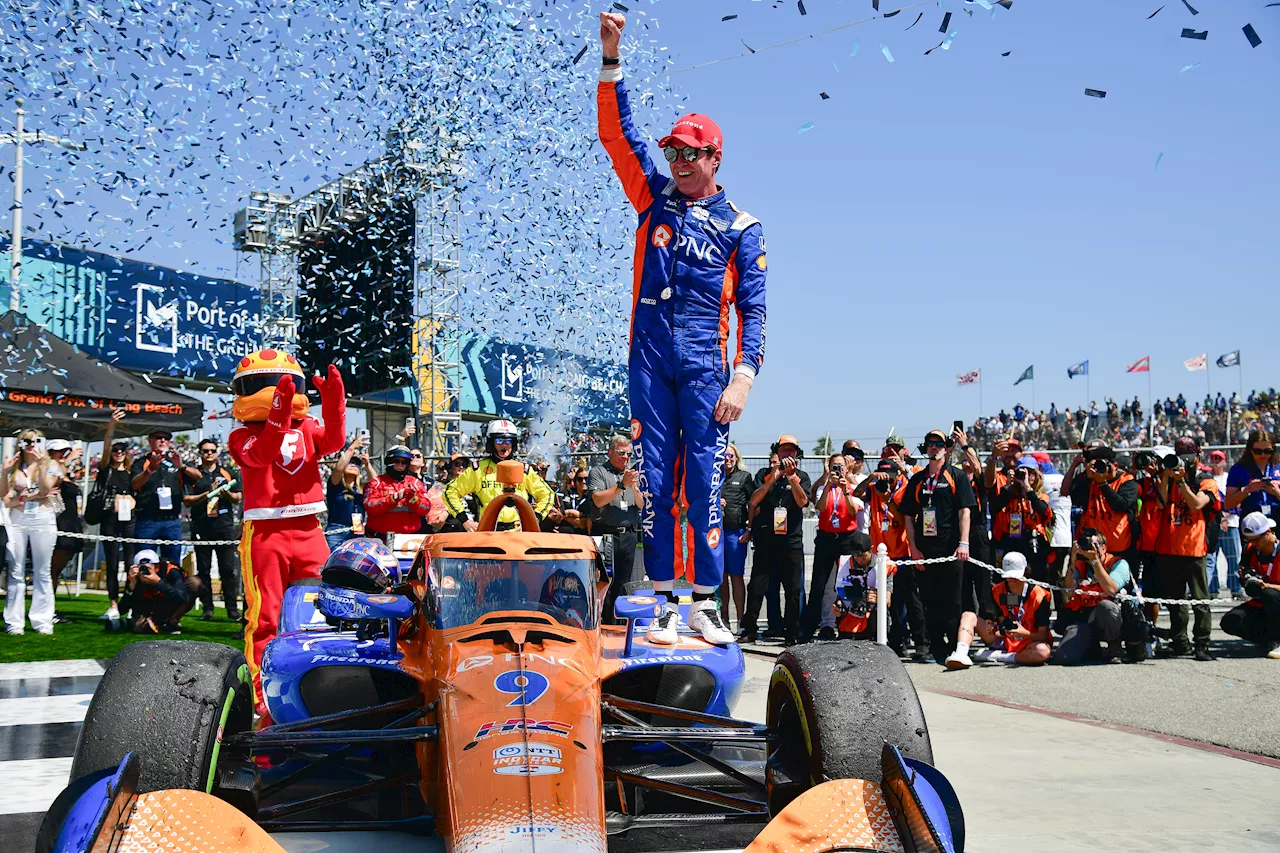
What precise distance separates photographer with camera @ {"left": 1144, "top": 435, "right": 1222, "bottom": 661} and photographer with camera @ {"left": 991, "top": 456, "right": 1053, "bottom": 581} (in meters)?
1.00

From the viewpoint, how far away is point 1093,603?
30.3 feet

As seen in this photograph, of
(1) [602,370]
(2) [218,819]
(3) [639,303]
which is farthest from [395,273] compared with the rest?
(2) [218,819]

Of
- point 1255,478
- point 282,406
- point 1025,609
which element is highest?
point 282,406

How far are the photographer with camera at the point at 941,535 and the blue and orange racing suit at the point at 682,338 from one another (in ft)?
14.8

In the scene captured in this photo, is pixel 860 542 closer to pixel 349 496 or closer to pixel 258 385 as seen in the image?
pixel 349 496

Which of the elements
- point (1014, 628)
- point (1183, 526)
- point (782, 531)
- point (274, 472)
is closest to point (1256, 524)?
point (1183, 526)

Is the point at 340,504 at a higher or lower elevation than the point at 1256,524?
higher

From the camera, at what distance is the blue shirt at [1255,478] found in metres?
9.77

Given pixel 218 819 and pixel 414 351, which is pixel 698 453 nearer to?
pixel 218 819

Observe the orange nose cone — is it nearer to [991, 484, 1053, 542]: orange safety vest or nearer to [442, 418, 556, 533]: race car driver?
[442, 418, 556, 533]: race car driver

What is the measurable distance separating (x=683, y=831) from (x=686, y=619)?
1292 mm

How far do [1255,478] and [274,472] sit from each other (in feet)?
26.3

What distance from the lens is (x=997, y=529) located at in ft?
33.0

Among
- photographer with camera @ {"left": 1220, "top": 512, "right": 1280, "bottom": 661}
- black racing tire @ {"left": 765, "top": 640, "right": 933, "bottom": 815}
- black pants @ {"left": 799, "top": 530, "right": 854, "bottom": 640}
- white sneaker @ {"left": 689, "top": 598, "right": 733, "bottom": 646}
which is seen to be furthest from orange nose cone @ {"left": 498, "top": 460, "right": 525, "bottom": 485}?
photographer with camera @ {"left": 1220, "top": 512, "right": 1280, "bottom": 661}
